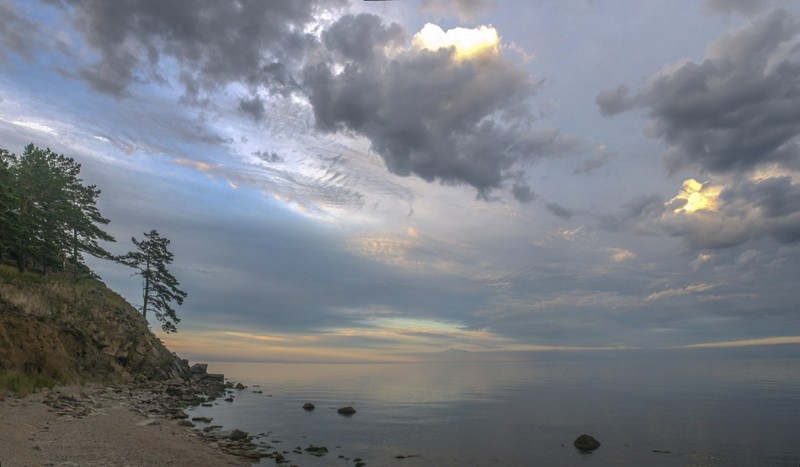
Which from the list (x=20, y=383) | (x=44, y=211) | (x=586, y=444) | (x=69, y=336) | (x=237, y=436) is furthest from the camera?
(x=44, y=211)

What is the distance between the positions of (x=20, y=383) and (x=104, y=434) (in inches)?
366

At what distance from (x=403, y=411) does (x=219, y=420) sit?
910 inches

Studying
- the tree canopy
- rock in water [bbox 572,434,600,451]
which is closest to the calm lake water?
rock in water [bbox 572,434,600,451]

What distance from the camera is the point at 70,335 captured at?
128 feet

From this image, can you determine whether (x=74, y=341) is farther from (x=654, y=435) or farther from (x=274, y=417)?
(x=654, y=435)

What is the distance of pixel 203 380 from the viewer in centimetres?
7038

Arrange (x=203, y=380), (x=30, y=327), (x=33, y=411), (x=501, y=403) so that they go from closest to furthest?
(x=33, y=411) → (x=30, y=327) → (x=501, y=403) → (x=203, y=380)

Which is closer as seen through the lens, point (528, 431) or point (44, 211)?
point (528, 431)

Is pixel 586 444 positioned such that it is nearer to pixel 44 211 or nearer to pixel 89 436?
pixel 89 436

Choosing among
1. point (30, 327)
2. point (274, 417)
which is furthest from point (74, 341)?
point (274, 417)

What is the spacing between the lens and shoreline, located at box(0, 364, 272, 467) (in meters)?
16.3

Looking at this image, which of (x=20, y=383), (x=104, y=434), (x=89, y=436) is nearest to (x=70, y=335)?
(x=20, y=383)

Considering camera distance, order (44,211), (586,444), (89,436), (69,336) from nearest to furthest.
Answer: (89,436)
(586,444)
(69,336)
(44,211)

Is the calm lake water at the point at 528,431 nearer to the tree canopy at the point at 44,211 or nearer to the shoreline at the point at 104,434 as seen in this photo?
the shoreline at the point at 104,434
